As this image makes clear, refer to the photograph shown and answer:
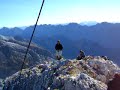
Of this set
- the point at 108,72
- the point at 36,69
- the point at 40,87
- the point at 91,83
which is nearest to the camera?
the point at 91,83

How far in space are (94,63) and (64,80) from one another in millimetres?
7313

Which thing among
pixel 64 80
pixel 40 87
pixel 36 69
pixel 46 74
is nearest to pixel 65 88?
pixel 64 80

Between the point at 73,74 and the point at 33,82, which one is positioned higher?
the point at 73,74

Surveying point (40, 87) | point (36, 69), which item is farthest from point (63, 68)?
point (36, 69)

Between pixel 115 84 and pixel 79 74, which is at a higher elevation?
pixel 115 84

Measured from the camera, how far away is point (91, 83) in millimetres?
47438

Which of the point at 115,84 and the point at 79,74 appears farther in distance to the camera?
the point at 79,74

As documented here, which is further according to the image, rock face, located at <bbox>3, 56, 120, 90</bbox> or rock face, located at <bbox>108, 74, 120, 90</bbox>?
rock face, located at <bbox>3, 56, 120, 90</bbox>

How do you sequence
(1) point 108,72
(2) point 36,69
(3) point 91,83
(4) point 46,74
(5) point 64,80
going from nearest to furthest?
(3) point 91,83
(5) point 64,80
(1) point 108,72
(4) point 46,74
(2) point 36,69

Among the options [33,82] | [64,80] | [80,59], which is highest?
[80,59]

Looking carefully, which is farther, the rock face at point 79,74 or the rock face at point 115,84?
the rock face at point 79,74

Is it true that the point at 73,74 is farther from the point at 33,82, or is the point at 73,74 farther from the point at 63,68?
the point at 33,82

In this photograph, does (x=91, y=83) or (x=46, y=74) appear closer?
(x=91, y=83)

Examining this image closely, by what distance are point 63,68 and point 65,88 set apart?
682 cm
